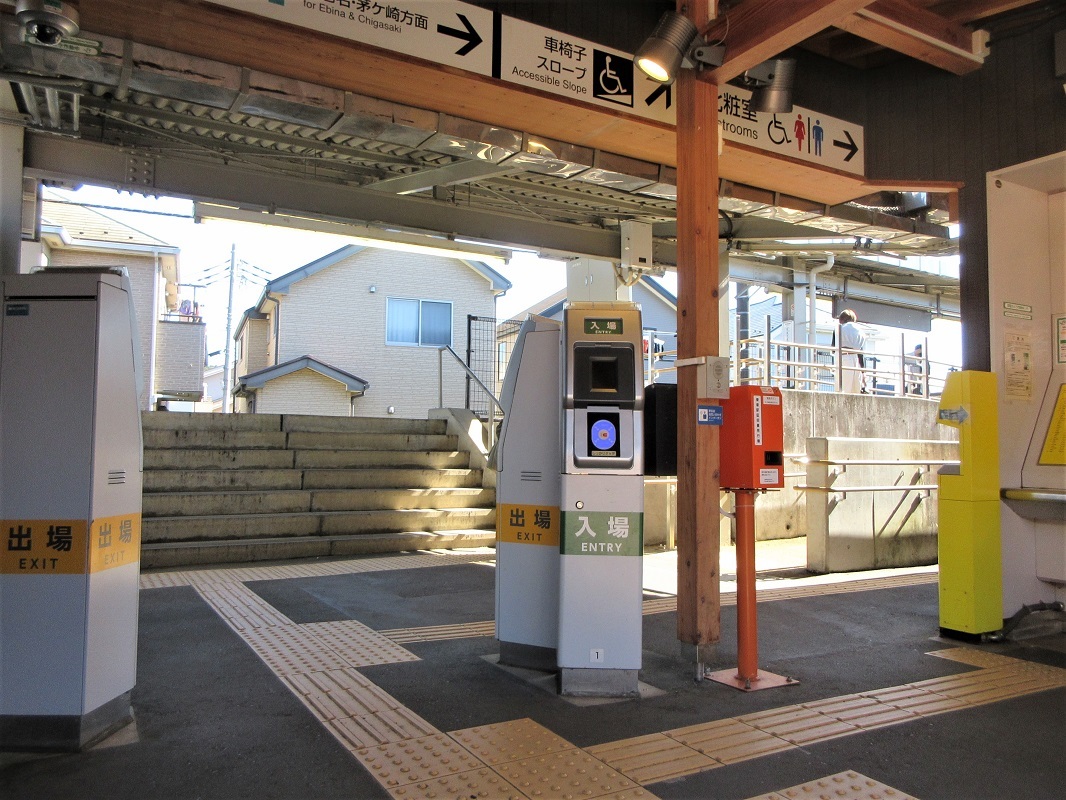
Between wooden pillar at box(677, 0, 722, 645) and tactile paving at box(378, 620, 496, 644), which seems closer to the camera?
wooden pillar at box(677, 0, 722, 645)

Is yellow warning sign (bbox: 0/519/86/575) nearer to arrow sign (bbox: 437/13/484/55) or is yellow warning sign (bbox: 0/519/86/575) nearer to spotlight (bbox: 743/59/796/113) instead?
arrow sign (bbox: 437/13/484/55)

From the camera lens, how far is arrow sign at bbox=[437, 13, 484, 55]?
4.89 meters

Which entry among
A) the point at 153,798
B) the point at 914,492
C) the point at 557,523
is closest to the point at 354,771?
the point at 153,798

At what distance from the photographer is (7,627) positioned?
334cm

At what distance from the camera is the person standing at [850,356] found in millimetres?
13469

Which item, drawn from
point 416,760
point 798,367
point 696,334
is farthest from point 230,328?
point 416,760

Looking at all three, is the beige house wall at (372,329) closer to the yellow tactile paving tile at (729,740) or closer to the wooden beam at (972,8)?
the wooden beam at (972,8)

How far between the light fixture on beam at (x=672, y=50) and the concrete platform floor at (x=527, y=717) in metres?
3.29

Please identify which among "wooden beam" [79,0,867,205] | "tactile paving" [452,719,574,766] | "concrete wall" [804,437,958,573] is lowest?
"tactile paving" [452,719,574,766]

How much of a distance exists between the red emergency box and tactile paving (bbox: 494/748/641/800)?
187 cm

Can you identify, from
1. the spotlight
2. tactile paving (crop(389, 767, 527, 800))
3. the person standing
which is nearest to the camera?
tactile paving (crop(389, 767, 527, 800))

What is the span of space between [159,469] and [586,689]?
6.08 m

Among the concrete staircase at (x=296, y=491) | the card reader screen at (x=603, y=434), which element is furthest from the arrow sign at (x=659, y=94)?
the concrete staircase at (x=296, y=491)

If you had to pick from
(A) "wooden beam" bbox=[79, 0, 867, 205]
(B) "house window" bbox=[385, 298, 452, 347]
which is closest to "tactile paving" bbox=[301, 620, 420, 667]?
(A) "wooden beam" bbox=[79, 0, 867, 205]
